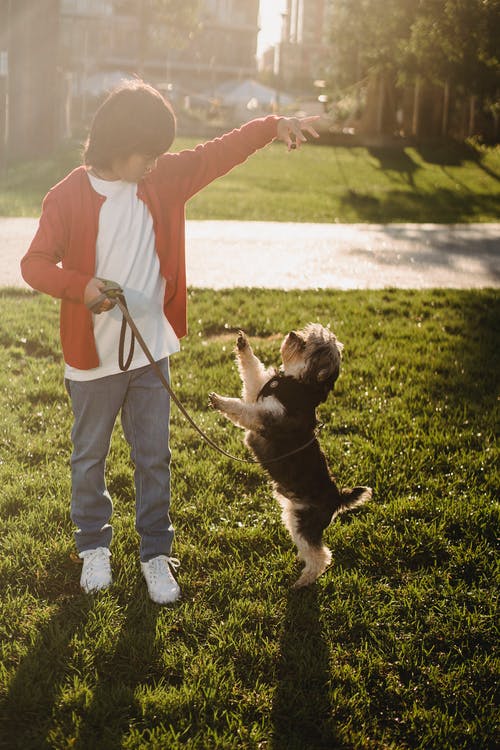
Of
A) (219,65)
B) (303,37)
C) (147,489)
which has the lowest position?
(147,489)

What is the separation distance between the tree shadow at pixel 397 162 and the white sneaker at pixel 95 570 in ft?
62.0

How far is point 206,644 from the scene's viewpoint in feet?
10.6

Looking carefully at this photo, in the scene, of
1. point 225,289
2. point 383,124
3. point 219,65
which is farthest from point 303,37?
point 225,289

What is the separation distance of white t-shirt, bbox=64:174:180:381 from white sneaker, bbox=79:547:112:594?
86 centimetres

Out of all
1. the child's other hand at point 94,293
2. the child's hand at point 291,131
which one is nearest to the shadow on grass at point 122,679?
the child's other hand at point 94,293

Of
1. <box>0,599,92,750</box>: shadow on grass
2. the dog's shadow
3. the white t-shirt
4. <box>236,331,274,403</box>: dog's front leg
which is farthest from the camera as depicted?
<box>236,331,274,403</box>: dog's front leg

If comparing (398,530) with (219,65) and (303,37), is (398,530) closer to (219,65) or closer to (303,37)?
(219,65)

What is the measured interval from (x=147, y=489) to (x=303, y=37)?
131 metres

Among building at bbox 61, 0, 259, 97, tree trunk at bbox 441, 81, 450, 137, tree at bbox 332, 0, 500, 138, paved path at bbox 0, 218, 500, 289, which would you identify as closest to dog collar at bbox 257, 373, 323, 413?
paved path at bbox 0, 218, 500, 289

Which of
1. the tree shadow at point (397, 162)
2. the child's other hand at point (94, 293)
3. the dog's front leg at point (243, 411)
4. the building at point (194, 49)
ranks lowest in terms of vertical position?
the dog's front leg at point (243, 411)

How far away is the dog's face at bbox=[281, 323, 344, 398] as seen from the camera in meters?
3.51

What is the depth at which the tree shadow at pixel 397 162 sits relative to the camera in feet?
75.4

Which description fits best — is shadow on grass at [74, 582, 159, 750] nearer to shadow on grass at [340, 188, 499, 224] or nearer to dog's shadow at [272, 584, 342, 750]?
dog's shadow at [272, 584, 342, 750]

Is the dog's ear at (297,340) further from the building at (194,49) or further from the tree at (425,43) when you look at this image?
the building at (194,49)
